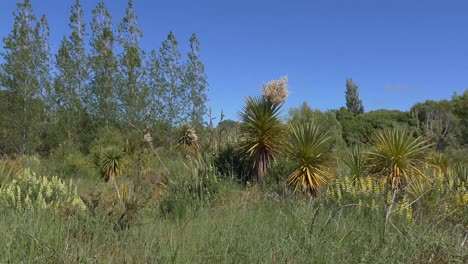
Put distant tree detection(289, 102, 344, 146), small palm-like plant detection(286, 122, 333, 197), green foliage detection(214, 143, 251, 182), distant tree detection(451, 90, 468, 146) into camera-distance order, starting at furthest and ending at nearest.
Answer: distant tree detection(451, 90, 468, 146) → distant tree detection(289, 102, 344, 146) → green foliage detection(214, 143, 251, 182) → small palm-like plant detection(286, 122, 333, 197)

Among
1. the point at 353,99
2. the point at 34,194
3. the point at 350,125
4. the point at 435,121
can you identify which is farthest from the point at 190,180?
the point at 353,99

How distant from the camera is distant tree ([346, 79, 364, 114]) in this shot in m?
88.4

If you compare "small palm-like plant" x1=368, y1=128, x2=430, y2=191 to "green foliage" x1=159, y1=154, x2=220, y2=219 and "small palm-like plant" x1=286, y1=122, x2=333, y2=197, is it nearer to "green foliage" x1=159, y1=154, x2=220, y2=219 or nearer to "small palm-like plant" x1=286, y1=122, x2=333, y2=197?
"small palm-like plant" x1=286, y1=122, x2=333, y2=197

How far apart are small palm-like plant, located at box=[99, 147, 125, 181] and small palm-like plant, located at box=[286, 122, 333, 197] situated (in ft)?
24.2

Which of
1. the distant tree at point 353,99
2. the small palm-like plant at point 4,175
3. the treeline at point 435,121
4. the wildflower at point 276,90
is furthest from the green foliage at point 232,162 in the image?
the distant tree at point 353,99

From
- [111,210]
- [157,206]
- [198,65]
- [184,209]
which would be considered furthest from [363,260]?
[198,65]

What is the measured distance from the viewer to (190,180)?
907 cm

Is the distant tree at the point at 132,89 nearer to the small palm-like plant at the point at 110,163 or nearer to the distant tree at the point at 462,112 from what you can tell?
the small palm-like plant at the point at 110,163

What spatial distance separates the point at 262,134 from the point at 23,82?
753 inches

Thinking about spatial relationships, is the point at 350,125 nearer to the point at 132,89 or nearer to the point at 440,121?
the point at 440,121

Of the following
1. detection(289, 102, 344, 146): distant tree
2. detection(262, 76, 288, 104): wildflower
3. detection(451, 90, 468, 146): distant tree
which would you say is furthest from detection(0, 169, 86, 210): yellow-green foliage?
detection(451, 90, 468, 146): distant tree

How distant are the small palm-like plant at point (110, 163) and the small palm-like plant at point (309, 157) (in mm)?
7368

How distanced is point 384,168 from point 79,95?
2174cm

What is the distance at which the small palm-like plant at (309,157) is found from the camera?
10.6 metres
